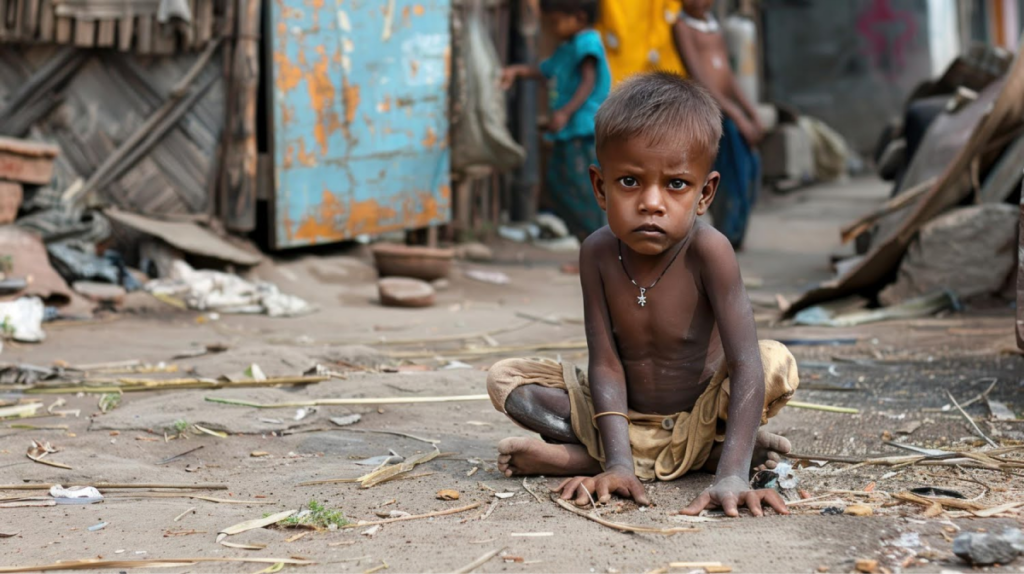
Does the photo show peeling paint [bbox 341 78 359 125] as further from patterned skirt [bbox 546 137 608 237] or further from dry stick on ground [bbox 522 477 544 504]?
dry stick on ground [bbox 522 477 544 504]

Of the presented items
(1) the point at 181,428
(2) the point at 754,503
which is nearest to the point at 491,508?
(2) the point at 754,503

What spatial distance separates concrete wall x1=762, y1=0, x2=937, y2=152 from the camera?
1650 centimetres

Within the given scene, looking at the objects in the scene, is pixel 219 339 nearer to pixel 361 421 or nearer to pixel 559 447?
pixel 361 421

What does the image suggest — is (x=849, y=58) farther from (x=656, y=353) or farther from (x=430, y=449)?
(x=656, y=353)

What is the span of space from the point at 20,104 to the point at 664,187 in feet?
18.3

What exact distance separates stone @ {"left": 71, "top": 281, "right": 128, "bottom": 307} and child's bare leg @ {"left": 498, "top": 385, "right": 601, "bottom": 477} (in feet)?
12.9

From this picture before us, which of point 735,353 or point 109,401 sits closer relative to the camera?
point 735,353

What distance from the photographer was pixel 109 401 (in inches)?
153

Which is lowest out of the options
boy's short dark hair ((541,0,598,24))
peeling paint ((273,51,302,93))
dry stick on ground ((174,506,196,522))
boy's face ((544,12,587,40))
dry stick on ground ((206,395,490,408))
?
dry stick on ground ((206,395,490,408))

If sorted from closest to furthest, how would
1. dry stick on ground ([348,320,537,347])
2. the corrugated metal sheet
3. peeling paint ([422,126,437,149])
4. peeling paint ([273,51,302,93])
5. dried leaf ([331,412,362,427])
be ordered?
dried leaf ([331,412,362,427])
dry stick on ground ([348,320,537,347])
peeling paint ([273,51,302,93])
the corrugated metal sheet
peeling paint ([422,126,437,149])

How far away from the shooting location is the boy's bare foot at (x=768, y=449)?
110 inches

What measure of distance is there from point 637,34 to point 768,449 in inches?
266

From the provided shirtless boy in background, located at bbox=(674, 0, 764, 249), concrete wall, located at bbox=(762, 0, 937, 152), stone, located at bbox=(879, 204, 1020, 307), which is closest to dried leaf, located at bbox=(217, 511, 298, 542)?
stone, located at bbox=(879, 204, 1020, 307)

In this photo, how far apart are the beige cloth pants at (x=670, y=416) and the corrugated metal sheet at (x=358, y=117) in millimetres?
4662
